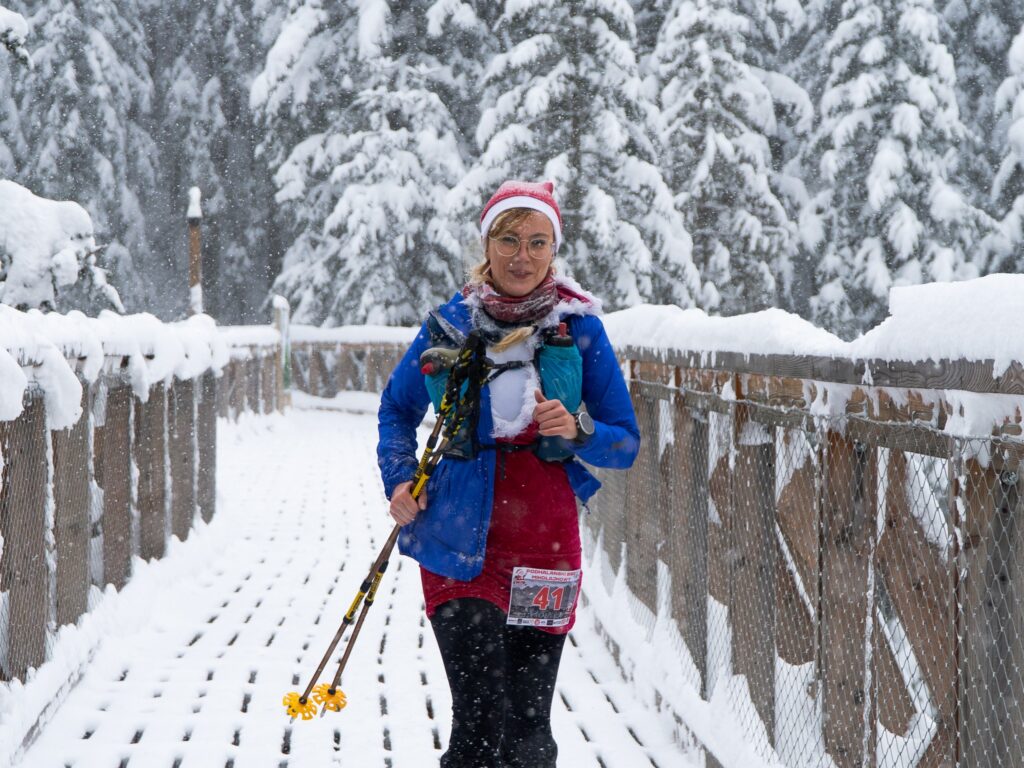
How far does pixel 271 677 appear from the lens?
19.5 ft

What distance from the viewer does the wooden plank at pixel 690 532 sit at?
4848 mm

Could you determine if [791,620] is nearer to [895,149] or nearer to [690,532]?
[690,532]

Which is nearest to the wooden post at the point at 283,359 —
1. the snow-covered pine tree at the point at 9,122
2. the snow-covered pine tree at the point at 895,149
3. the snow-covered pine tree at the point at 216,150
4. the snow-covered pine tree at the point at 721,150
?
the snow-covered pine tree at the point at 721,150

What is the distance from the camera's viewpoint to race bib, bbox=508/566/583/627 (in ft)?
10.4

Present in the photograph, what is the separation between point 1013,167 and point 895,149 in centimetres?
256

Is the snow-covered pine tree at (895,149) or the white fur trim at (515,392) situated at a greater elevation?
the snow-covered pine tree at (895,149)

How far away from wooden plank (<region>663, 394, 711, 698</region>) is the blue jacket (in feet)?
5.08

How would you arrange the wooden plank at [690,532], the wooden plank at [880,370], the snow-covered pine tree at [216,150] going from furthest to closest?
the snow-covered pine tree at [216,150] → the wooden plank at [690,532] → the wooden plank at [880,370]

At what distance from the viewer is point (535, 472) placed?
3.24 m

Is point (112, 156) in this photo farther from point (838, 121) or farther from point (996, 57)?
point (996, 57)

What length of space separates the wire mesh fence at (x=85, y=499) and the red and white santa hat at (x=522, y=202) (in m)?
2.19

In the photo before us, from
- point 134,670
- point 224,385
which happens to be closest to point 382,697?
point 134,670

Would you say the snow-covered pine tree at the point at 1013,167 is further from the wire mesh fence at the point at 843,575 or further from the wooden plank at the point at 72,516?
the wooden plank at the point at 72,516

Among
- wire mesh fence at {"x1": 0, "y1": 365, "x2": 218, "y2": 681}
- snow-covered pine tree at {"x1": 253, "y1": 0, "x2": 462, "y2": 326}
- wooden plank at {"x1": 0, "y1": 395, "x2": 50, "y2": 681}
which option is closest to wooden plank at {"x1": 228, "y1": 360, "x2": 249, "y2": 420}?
snow-covered pine tree at {"x1": 253, "y1": 0, "x2": 462, "y2": 326}
